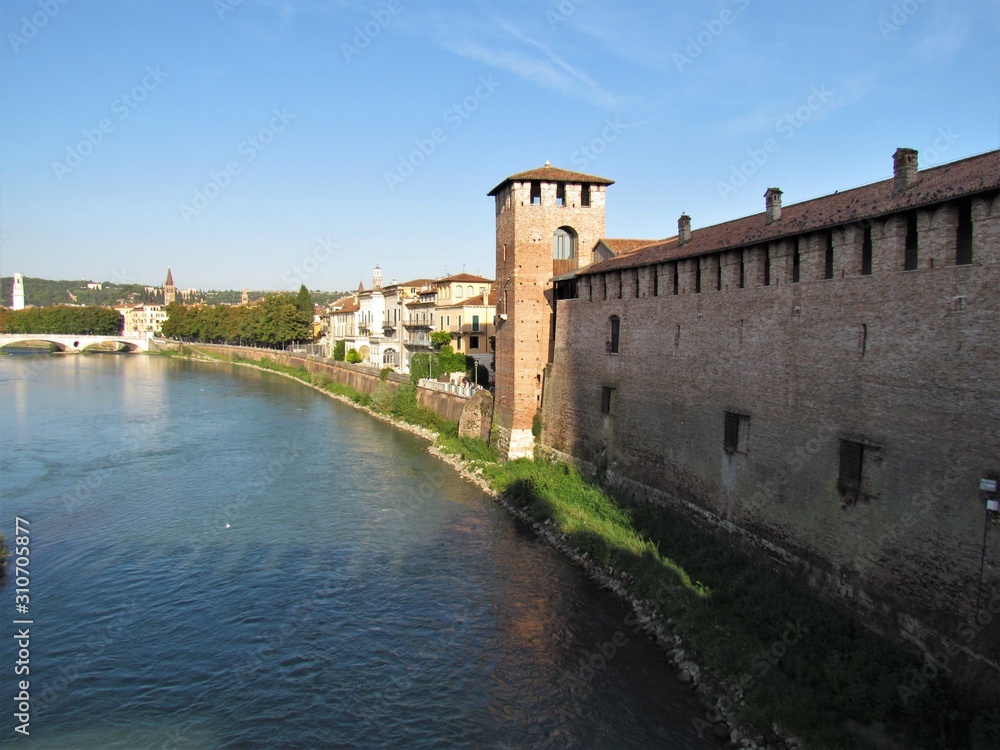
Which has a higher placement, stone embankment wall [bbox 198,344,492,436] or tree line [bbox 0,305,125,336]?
tree line [bbox 0,305,125,336]

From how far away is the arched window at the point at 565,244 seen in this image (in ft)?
67.4

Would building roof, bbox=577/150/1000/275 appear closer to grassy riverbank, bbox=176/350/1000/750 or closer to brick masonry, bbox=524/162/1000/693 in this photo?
brick masonry, bbox=524/162/1000/693

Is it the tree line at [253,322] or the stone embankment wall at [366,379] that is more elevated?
the tree line at [253,322]

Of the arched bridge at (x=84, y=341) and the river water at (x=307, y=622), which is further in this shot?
the arched bridge at (x=84, y=341)

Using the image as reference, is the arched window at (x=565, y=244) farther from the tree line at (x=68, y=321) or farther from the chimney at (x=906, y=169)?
the tree line at (x=68, y=321)

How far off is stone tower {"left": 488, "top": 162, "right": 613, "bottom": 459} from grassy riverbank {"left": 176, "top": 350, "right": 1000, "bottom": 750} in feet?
17.9

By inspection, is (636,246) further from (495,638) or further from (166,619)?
(166,619)

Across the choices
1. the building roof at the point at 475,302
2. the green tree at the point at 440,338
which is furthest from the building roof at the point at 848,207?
the green tree at the point at 440,338

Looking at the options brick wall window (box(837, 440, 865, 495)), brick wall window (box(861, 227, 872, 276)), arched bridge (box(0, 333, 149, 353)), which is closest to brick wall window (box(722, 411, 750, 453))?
brick wall window (box(837, 440, 865, 495))

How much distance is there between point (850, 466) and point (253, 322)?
71.0 m

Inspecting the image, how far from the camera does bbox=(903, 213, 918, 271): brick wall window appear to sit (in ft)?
29.7

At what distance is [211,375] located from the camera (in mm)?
57406

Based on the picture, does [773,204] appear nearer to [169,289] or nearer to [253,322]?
[253,322]

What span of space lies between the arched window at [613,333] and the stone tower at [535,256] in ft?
12.0
